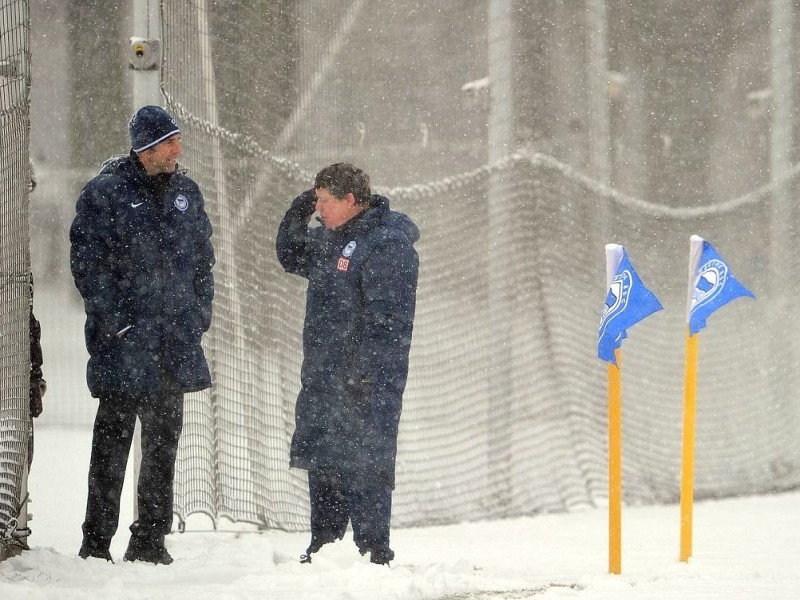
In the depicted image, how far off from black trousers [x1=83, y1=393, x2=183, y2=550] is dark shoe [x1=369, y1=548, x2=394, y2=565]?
83cm

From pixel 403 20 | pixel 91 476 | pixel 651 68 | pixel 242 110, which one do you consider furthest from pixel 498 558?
pixel 651 68

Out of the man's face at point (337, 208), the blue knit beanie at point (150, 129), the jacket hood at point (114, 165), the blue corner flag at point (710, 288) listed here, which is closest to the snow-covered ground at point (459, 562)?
the blue corner flag at point (710, 288)

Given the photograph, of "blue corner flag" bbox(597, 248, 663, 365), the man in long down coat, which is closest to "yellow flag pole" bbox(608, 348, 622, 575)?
"blue corner flag" bbox(597, 248, 663, 365)

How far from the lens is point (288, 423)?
794 centimetres

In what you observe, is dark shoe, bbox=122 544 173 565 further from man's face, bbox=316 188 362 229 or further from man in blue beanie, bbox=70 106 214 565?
man's face, bbox=316 188 362 229

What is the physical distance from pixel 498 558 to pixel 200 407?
5.59ft

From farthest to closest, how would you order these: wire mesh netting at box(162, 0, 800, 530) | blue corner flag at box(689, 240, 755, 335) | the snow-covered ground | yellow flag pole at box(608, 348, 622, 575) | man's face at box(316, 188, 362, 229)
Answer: wire mesh netting at box(162, 0, 800, 530), blue corner flag at box(689, 240, 755, 335), yellow flag pole at box(608, 348, 622, 575), man's face at box(316, 188, 362, 229), the snow-covered ground

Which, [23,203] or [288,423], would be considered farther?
[288,423]

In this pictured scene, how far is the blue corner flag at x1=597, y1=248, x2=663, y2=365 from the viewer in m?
6.14

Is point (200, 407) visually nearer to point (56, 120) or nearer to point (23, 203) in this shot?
Answer: point (23, 203)

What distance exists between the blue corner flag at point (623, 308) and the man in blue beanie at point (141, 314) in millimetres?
1687

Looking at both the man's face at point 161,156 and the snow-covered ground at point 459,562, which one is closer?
the snow-covered ground at point 459,562

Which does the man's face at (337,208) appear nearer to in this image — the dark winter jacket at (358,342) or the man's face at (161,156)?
the dark winter jacket at (358,342)

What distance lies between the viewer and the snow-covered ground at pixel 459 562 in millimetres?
5125
